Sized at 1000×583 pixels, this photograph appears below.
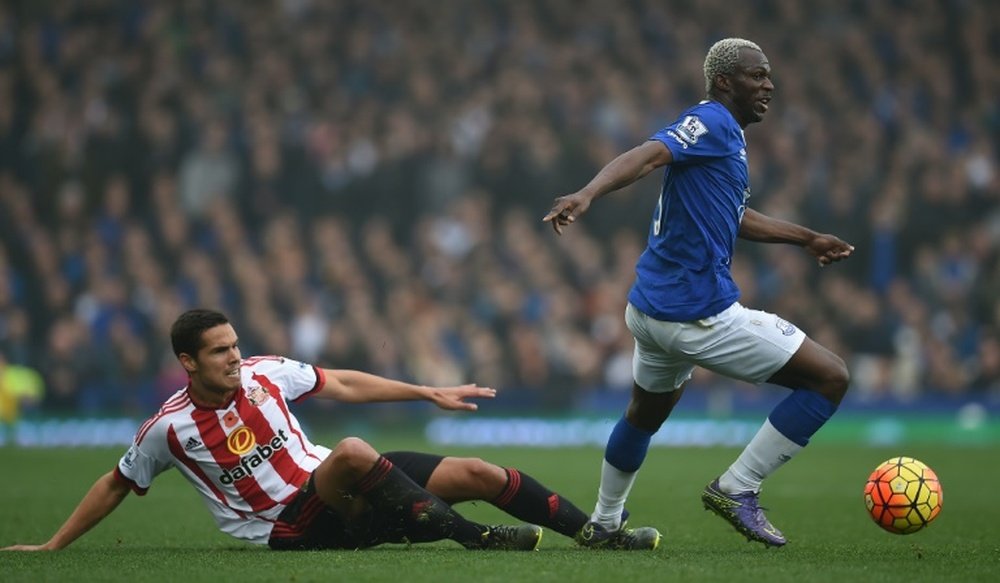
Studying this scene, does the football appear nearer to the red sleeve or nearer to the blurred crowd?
the red sleeve

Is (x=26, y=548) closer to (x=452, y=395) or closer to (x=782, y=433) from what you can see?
(x=452, y=395)

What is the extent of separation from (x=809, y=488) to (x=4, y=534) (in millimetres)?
7013

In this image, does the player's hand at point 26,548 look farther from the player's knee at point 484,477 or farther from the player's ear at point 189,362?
the player's knee at point 484,477

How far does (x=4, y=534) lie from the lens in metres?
8.89

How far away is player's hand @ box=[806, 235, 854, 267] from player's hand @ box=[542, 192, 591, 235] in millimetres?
1713

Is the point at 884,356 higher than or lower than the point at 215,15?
lower

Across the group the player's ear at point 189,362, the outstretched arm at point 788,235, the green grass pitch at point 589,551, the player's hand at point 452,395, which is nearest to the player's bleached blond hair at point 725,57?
the outstretched arm at point 788,235

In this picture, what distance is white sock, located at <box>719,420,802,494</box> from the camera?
7.26 meters

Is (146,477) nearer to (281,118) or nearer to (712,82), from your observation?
(712,82)

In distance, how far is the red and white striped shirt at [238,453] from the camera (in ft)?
23.4

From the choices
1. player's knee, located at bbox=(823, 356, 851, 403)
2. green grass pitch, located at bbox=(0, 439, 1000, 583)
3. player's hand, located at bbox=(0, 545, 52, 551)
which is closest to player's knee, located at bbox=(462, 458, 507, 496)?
green grass pitch, located at bbox=(0, 439, 1000, 583)

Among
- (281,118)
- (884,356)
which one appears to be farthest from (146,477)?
(281,118)

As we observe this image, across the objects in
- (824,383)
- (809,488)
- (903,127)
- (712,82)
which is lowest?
(809,488)

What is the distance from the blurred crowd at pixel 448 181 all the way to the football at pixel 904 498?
1154cm
